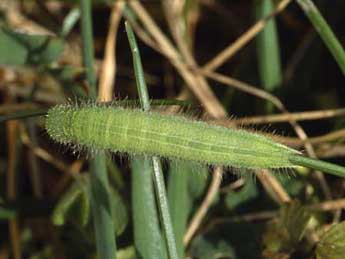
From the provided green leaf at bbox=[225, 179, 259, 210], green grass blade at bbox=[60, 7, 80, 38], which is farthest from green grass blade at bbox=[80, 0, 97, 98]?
green leaf at bbox=[225, 179, 259, 210]

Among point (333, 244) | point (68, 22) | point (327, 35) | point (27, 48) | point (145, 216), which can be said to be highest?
point (68, 22)

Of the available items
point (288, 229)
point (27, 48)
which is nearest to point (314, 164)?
point (288, 229)

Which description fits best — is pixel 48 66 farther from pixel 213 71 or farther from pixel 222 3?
pixel 222 3

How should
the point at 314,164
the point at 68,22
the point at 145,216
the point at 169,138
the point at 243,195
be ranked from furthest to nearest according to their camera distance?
the point at 68,22
the point at 243,195
the point at 145,216
the point at 314,164
the point at 169,138

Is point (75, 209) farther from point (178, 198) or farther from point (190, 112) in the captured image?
point (190, 112)

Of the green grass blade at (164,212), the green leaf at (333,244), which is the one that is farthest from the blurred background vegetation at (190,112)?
the green grass blade at (164,212)

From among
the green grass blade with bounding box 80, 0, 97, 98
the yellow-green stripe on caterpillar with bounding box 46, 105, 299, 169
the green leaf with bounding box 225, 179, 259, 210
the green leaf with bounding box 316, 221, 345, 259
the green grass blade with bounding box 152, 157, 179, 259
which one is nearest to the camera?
the yellow-green stripe on caterpillar with bounding box 46, 105, 299, 169

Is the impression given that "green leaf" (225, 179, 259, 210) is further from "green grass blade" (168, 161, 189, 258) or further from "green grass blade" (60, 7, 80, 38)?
"green grass blade" (60, 7, 80, 38)
